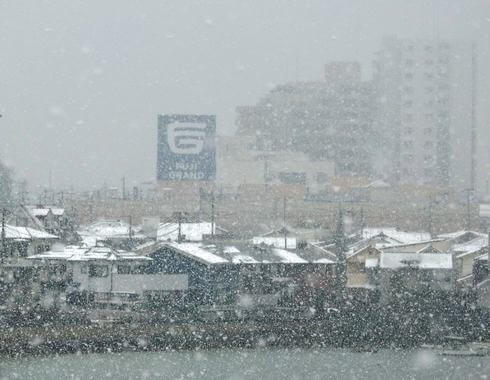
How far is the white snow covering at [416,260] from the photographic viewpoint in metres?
13.1

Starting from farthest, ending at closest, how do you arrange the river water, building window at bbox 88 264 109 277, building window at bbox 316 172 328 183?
building window at bbox 316 172 328 183 < building window at bbox 88 264 109 277 < the river water

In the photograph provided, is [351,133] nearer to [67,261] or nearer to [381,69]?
[381,69]

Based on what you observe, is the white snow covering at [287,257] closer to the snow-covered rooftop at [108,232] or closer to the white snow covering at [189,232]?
the white snow covering at [189,232]

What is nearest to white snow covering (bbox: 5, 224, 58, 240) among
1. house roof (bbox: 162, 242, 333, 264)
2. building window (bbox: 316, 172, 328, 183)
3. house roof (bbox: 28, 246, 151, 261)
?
house roof (bbox: 28, 246, 151, 261)

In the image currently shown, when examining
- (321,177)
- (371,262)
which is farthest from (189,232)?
(321,177)

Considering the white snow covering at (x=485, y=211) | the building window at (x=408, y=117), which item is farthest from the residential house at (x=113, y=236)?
the building window at (x=408, y=117)

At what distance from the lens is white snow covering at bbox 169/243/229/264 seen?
12.7m

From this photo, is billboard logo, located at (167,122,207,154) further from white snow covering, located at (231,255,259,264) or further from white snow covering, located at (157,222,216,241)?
white snow covering, located at (157,222,216,241)

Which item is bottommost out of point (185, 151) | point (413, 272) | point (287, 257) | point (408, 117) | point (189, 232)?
point (413, 272)

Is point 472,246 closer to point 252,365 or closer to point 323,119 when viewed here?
point 252,365

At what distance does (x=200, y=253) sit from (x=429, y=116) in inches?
624

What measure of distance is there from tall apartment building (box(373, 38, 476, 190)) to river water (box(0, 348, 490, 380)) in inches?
682

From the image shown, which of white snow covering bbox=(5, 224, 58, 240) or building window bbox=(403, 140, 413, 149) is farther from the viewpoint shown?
building window bbox=(403, 140, 413, 149)

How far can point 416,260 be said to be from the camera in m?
13.2
